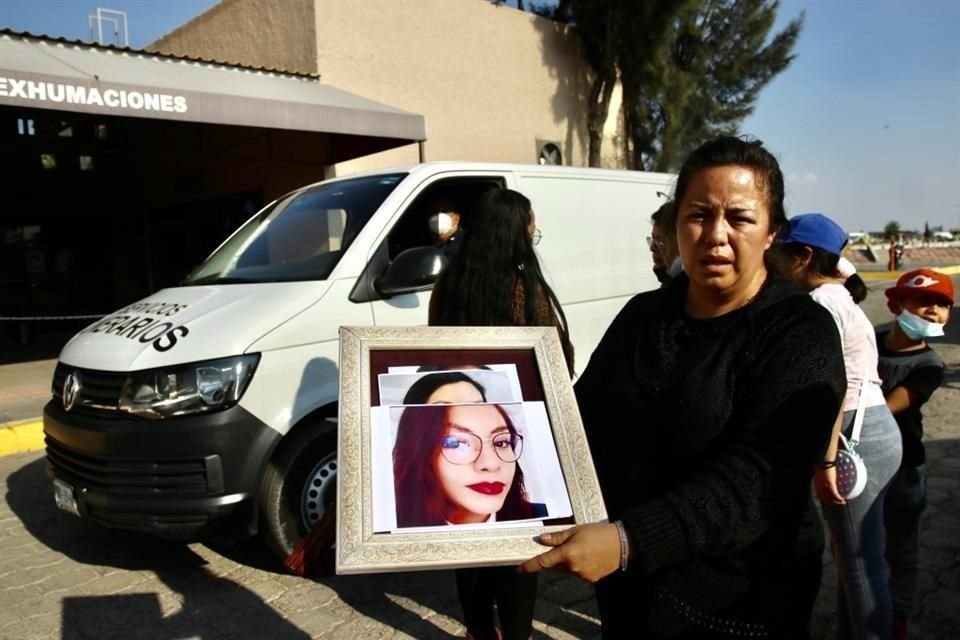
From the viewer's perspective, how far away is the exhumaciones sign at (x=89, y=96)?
22.3 ft

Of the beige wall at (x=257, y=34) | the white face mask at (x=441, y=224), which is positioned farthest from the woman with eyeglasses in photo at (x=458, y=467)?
the beige wall at (x=257, y=34)

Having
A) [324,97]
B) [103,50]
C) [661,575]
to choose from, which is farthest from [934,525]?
[103,50]

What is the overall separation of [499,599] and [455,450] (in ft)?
4.00

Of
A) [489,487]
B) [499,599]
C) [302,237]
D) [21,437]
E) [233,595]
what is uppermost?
[302,237]

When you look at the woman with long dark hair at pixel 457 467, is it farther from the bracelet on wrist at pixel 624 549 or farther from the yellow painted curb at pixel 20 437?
the yellow painted curb at pixel 20 437

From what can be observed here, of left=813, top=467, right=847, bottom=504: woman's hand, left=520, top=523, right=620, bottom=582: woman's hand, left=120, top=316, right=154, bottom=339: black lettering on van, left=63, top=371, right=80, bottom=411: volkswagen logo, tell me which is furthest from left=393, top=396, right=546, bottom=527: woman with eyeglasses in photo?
left=63, top=371, right=80, bottom=411: volkswagen logo

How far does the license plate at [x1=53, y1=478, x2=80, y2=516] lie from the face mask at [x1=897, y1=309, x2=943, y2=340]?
12.7ft

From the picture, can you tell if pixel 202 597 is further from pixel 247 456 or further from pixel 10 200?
pixel 10 200

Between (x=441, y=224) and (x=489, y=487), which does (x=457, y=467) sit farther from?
(x=441, y=224)

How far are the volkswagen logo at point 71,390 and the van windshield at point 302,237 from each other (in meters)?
0.85

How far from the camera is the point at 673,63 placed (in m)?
15.8

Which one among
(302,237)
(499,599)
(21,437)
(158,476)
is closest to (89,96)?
(21,437)

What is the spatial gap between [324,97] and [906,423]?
8.81 metres

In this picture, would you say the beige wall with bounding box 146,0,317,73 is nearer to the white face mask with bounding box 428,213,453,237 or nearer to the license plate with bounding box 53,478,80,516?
the white face mask with bounding box 428,213,453,237
